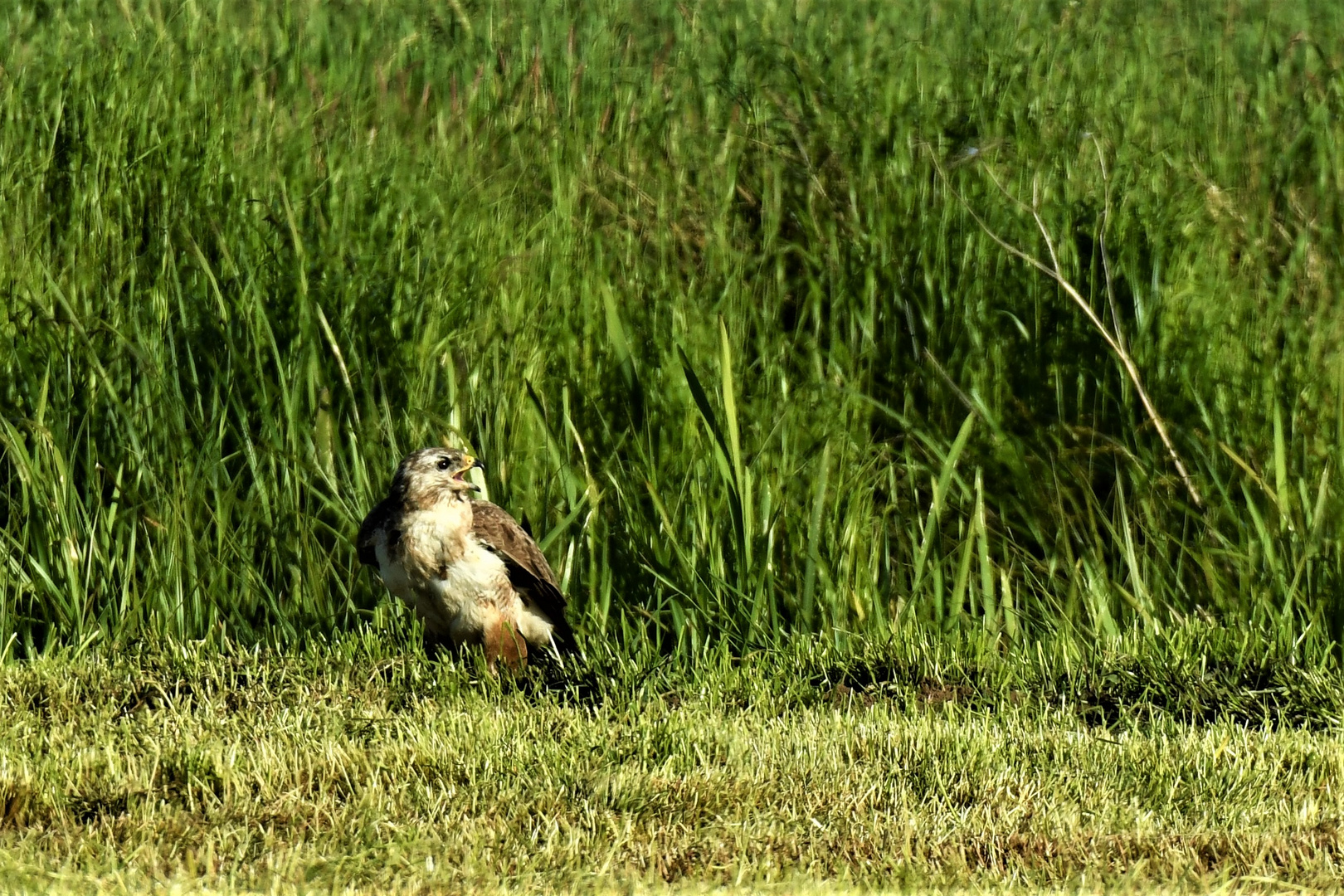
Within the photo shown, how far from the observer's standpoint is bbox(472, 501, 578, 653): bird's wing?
4426 millimetres

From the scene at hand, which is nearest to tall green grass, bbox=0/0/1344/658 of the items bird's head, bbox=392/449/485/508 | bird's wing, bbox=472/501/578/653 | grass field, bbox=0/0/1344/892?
grass field, bbox=0/0/1344/892

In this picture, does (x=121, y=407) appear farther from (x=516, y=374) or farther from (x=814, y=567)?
(x=814, y=567)

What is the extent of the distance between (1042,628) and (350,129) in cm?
343

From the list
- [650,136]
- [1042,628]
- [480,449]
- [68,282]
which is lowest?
[1042,628]

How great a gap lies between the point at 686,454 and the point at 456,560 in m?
0.93

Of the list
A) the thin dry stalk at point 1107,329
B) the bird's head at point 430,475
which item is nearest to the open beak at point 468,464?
the bird's head at point 430,475

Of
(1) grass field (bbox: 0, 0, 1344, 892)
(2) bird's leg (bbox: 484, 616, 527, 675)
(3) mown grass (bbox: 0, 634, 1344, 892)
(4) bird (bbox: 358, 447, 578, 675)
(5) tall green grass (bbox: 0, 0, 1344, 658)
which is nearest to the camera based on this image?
(3) mown grass (bbox: 0, 634, 1344, 892)

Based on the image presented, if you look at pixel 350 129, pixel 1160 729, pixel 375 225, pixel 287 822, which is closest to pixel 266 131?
pixel 350 129

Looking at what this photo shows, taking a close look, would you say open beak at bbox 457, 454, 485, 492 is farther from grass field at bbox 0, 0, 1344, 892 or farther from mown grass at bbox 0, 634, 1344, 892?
mown grass at bbox 0, 634, 1344, 892

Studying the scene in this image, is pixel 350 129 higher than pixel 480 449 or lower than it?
higher

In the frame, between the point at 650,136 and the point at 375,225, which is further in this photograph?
the point at 650,136

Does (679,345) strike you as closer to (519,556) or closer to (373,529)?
(519,556)

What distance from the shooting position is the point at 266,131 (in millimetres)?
5949

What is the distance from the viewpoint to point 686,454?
16.0 feet
